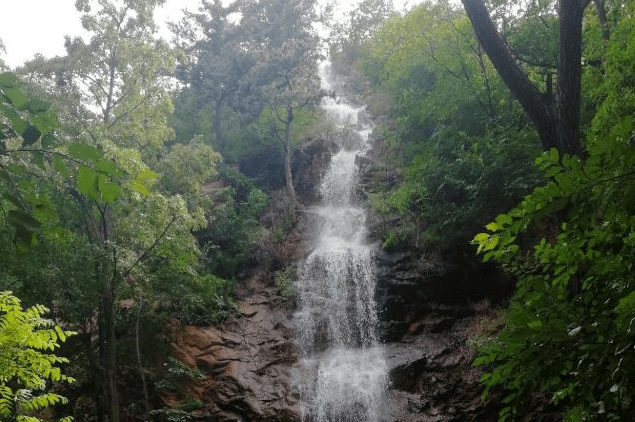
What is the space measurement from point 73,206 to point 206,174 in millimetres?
3842

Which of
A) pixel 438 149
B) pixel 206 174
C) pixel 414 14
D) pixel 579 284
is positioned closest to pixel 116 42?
pixel 206 174

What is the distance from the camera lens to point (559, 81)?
5.01 m

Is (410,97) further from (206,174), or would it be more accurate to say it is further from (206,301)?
(206,301)

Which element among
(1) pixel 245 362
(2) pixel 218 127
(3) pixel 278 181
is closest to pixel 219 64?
(2) pixel 218 127

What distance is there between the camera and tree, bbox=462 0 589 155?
189 inches

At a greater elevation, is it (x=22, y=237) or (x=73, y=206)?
(x=73, y=206)

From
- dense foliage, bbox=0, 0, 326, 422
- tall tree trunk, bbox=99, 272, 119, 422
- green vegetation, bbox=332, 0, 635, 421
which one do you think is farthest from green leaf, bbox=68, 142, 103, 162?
tall tree trunk, bbox=99, 272, 119, 422

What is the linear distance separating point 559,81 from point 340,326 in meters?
11.9

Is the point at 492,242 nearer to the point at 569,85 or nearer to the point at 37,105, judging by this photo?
the point at 37,105

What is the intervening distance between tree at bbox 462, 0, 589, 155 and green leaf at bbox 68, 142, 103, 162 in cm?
457

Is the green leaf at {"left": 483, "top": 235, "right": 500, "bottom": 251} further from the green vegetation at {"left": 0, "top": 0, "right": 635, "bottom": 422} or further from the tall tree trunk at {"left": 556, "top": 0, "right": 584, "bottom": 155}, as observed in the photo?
the tall tree trunk at {"left": 556, "top": 0, "right": 584, "bottom": 155}

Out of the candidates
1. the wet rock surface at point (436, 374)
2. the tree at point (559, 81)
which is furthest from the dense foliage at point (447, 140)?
the tree at point (559, 81)

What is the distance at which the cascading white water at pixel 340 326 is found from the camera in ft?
42.4

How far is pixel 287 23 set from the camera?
26234mm
